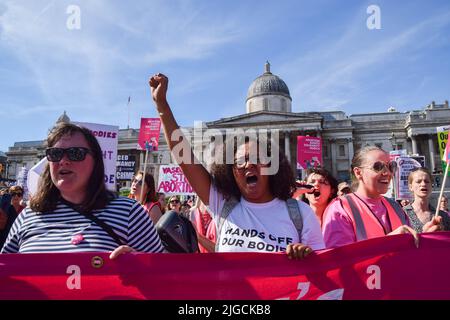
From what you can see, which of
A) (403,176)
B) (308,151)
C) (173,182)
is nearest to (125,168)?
(173,182)

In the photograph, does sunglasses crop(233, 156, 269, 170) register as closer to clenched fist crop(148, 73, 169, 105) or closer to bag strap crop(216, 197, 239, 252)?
bag strap crop(216, 197, 239, 252)

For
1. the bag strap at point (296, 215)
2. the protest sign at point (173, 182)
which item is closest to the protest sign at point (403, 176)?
the protest sign at point (173, 182)

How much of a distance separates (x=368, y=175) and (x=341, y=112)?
154 feet

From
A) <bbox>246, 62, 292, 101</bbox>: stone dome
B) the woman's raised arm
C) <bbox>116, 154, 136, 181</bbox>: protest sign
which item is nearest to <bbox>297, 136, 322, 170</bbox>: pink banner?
<bbox>116, 154, 136, 181</bbox>: protest sign

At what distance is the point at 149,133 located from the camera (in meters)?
10.6

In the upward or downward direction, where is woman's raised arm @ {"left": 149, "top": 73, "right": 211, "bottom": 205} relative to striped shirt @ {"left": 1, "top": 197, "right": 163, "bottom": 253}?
upward

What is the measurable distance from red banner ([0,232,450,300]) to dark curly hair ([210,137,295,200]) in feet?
1.52

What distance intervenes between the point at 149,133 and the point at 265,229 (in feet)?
28.2

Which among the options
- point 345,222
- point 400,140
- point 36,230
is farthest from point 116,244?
point 400,140

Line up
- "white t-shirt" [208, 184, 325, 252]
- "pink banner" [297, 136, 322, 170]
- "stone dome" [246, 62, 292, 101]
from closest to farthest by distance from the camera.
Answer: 1. "white t-shirt" [208, 184, 325, 252]
2. "pink banner" [297, 136, 322, 170]
3. "stone dome" [246, 62, 292, 101]

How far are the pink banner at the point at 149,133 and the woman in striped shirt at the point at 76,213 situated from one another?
24.7 ft

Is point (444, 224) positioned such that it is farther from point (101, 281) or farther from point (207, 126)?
point (207, 126)

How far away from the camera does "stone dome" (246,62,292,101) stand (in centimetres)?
4990

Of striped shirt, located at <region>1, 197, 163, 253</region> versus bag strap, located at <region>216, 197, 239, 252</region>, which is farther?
bag strap, located at <region>216, 197, 239, 252</region>
